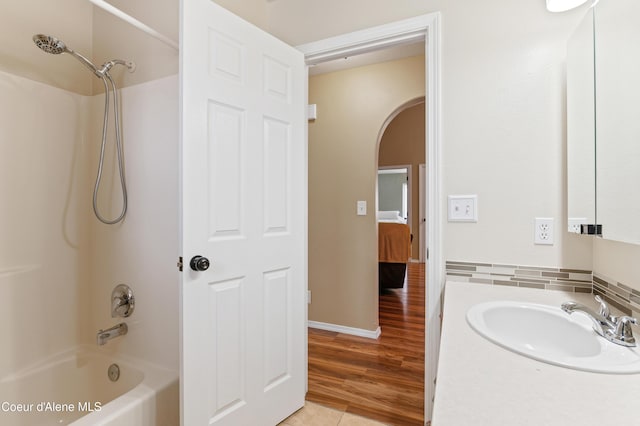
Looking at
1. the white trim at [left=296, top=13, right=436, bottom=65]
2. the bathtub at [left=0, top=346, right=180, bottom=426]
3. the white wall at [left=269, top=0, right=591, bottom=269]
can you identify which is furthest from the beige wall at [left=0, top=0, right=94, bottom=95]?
the white wall at [left=269, top=0, right=591, bottom=269]

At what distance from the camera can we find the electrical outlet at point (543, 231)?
139cm

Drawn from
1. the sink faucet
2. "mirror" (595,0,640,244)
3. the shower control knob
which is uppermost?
"mirror" (595,0,640,244)

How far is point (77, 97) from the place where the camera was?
1.87 metres

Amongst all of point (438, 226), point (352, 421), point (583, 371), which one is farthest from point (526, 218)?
point (352, 421)

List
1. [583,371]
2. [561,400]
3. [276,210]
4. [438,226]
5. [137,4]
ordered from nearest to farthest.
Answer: [561,400] → [583,371] → [438,226] → [276,210] → [137,4]

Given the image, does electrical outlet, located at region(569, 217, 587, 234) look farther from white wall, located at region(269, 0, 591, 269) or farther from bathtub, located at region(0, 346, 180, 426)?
bathtub, located at region(0, 346, 180, 426)

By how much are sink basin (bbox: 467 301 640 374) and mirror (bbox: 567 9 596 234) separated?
388 millimetres

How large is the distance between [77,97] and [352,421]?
8.07ft

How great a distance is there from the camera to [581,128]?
4.06ft

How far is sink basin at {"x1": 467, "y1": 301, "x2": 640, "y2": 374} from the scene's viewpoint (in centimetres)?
71

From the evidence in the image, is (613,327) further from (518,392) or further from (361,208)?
(361,208)

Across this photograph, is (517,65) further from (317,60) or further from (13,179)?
(13,179)

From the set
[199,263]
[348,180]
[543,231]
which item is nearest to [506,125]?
[543,231]

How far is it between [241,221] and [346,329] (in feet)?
6.34
